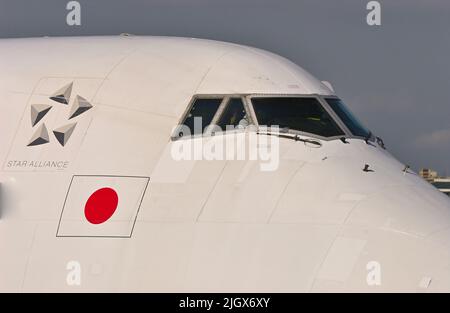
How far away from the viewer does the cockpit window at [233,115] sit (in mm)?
13328

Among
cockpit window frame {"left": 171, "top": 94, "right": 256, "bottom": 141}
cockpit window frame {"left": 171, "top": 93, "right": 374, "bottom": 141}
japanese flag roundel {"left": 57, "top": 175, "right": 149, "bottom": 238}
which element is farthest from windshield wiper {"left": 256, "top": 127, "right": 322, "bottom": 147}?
japanese flag roundel {"left": 57, "top": 175, "right": 149, "bottom": 238}

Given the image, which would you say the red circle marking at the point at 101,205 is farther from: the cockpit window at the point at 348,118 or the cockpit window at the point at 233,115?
the cockpit window at the point at 348,118

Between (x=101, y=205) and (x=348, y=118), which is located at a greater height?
(x=348, y=118)

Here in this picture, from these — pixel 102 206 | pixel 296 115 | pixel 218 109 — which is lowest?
pixel 102 206

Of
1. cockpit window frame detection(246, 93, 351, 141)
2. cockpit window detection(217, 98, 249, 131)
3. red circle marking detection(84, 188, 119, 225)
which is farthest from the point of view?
cockpit window detection(217, 98, 249, 131)

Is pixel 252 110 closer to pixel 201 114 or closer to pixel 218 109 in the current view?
pixel 218 109

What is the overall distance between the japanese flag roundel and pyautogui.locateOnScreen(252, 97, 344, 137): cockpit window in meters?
2.12

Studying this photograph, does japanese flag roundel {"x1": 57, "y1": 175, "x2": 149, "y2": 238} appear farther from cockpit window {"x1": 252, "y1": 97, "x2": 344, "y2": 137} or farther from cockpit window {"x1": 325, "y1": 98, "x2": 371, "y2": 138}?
cockpit window {"x1": 325, "y1": 98, "x2": 371, "y2": 138}

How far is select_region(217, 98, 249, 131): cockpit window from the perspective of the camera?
1333cm

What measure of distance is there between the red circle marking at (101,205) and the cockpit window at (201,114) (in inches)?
55.6

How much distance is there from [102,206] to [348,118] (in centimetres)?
422

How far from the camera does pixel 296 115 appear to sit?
13.5 meters

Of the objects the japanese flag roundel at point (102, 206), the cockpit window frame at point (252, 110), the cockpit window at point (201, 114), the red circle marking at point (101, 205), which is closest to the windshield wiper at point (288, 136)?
the cockpit window frame at point (252, 110)

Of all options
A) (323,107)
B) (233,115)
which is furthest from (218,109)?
(323,107)
